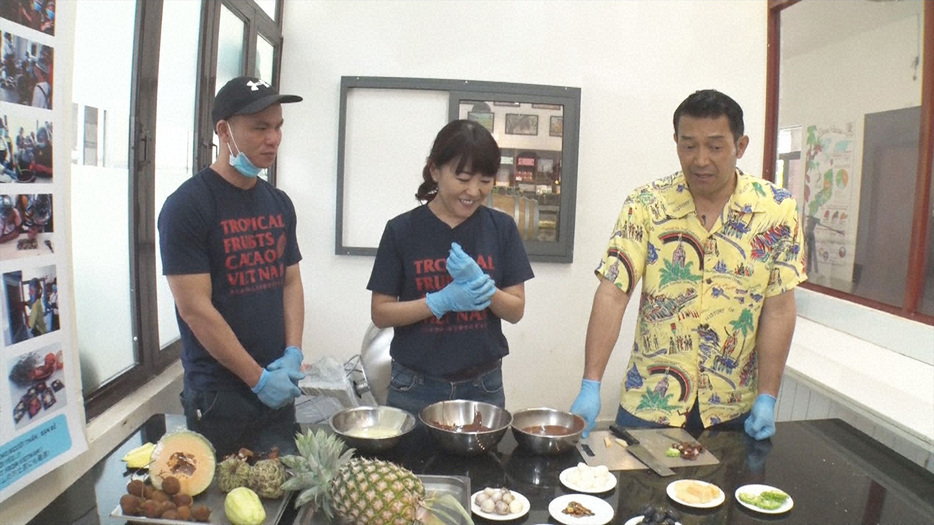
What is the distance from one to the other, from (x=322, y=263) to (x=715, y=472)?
9.04 ft

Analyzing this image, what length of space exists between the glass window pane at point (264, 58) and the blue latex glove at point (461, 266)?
7.35ft

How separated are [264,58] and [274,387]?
2.42m

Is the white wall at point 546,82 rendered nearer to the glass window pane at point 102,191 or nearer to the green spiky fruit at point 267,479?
the glass window pane at point 102,191

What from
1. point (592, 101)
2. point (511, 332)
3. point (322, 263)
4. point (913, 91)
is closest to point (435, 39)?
point (592, 101)

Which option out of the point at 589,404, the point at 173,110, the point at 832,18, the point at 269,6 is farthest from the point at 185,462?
the point at 832,18

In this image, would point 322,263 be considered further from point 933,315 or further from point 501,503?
point 933,315

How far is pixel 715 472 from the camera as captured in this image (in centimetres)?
160

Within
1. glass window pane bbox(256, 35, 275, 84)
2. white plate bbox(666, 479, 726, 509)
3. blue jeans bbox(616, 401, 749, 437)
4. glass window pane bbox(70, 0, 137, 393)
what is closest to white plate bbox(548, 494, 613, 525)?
white plate bbox(666, 479, 726, 509)

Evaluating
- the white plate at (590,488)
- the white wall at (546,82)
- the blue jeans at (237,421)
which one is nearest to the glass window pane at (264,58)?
the white wall at (546,82)

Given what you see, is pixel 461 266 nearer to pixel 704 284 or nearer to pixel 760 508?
pixel 704 284

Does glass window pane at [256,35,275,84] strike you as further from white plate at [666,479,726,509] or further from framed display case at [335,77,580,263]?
white plate at [666,479,726,509]

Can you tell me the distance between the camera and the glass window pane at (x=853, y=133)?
3016mm

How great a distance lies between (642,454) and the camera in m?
1.66

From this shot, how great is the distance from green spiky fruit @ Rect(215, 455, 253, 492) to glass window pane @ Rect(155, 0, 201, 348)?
4.29ft
